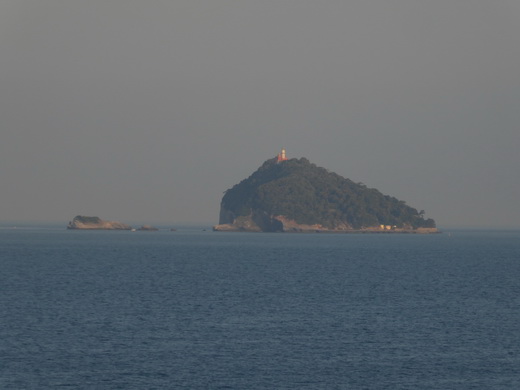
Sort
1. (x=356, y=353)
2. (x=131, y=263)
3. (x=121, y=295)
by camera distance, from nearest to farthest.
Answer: (x=356, y=353) → (x=121, y=295) → (x=131, y=263)

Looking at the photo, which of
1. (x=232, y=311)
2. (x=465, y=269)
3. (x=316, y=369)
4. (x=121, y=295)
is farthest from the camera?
(x=465, y=269)

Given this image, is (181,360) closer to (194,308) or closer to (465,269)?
(194,308)

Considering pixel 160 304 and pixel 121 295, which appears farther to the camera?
pixel 121 295

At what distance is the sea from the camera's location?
4434 centimetres

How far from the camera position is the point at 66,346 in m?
51.2

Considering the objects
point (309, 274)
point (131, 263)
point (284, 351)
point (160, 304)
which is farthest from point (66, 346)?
point (131, 263)

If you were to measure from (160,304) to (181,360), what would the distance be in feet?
81.9

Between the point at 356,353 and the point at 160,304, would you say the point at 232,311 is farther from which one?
the point at 356,353

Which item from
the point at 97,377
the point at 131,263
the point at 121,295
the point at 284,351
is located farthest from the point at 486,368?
the point at 131,263

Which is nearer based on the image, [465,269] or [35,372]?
[35,372]

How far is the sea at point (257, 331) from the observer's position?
145ft

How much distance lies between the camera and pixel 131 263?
132 m

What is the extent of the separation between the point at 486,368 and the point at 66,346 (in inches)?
950

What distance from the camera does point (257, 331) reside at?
58062 mm
